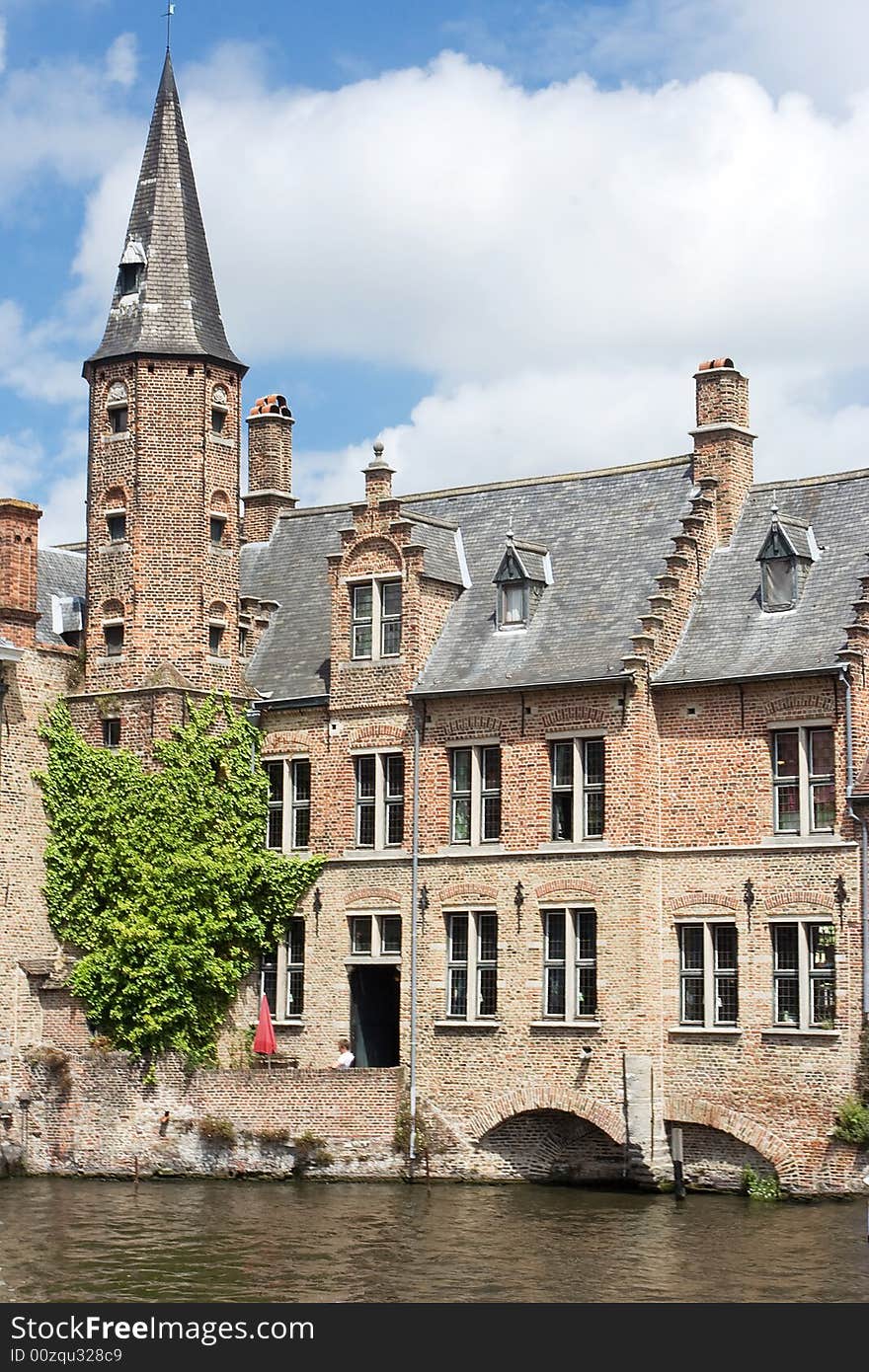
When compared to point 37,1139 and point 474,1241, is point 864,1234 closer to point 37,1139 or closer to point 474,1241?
point 474,1241

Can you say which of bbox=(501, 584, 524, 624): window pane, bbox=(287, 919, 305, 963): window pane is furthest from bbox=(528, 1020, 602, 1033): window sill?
bbox=(501, 584, 524, 624): window pane

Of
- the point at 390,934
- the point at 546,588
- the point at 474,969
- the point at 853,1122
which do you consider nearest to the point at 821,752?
the point at 853,1122

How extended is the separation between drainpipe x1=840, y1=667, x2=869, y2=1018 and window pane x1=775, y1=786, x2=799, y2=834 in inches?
47.5

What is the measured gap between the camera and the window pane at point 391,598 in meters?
45.2

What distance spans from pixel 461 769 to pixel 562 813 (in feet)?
8.24

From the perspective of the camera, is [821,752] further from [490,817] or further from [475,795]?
[475,795]

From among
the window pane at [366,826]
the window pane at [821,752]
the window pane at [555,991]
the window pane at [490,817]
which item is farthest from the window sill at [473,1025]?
the window pane at [821,752]

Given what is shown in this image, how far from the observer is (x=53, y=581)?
161 feet

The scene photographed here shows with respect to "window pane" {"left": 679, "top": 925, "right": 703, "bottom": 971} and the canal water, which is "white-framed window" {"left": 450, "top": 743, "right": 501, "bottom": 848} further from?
the canal water

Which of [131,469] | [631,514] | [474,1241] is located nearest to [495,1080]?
[474,1241]

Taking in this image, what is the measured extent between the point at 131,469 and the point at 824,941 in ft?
56.1

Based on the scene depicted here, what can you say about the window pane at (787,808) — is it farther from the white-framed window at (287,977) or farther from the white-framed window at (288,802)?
the white-framed window at (287,977)

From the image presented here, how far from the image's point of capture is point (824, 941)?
3922 cm

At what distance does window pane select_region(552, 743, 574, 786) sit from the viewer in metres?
42.5
